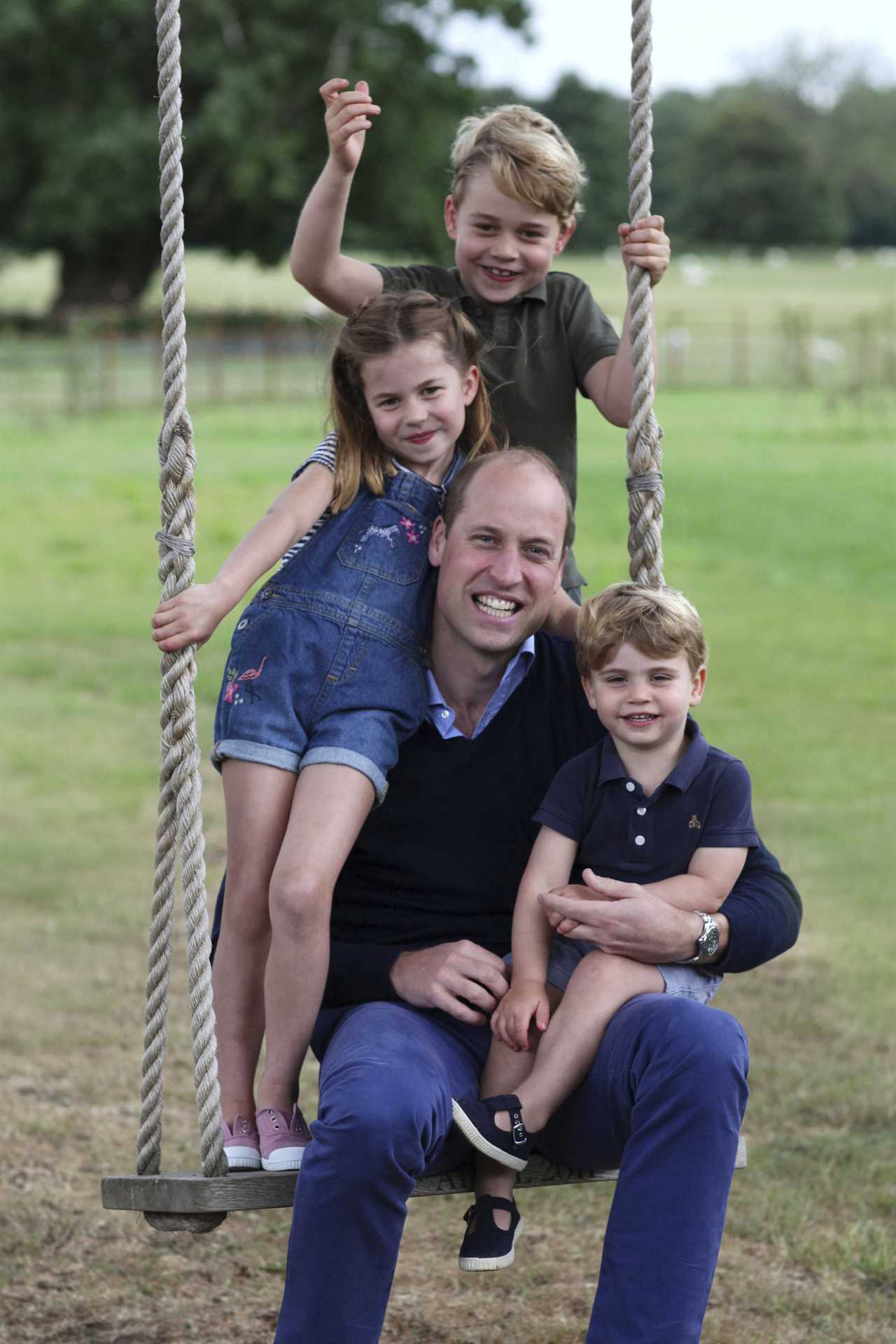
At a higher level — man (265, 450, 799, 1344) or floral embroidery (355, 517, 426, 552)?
floral embroidery (355, 517, 426, 552)

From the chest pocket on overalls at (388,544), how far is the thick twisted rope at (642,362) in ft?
1.25

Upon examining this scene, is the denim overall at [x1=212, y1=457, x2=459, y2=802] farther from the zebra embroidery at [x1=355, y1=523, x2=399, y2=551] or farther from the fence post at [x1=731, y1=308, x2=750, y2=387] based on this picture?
the fence post at [x1=731, y1=308, x2=750, y2=387]

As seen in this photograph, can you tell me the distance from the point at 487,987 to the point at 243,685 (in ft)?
2.21

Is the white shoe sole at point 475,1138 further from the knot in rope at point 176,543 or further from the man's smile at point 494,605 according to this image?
the knot in rope at point 176,543

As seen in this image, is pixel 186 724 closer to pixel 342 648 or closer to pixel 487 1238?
pixel 342 648

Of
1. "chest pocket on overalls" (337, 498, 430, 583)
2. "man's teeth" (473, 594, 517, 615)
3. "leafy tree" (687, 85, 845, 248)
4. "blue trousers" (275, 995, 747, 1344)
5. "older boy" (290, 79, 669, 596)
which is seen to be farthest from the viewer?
"leafy tree" (687, 85, 845, 248)

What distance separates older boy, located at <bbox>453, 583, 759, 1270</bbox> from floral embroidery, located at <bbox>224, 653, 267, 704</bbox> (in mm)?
543

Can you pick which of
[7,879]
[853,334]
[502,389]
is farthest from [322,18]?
[502,389]

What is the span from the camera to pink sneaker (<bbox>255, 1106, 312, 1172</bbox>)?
2910 millimetres

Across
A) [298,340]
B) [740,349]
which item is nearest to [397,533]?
[298,340]

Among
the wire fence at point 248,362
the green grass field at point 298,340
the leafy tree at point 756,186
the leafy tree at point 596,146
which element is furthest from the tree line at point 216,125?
the leafy tree at point 756,186

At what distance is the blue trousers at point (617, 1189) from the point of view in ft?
8.44

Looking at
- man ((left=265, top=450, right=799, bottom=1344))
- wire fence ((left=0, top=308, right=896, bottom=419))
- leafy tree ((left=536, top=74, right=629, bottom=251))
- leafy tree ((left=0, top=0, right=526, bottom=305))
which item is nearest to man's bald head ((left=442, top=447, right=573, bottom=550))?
man ((left=265, top=450, right=799, bottom=1344))

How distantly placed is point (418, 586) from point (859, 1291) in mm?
2018
